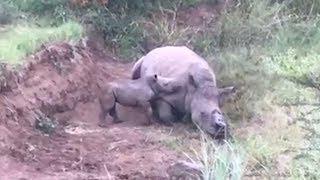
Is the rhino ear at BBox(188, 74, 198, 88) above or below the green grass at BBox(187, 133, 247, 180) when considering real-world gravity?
below

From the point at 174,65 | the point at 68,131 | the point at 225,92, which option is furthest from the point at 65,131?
the point at 225,92

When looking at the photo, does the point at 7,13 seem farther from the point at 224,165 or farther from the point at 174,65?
the point at 224,165

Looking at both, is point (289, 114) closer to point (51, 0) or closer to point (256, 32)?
point (256, 32)

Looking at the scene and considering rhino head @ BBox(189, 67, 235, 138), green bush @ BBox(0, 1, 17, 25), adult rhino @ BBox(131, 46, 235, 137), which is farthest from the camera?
green bush @ BBox(0, 1, 17, 25)

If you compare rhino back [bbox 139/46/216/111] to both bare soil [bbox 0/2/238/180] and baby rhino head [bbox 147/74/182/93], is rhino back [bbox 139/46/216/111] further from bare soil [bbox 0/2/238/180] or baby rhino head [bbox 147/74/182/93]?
bare soil [bbox 0/2/238/180]

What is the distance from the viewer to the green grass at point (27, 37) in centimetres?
971

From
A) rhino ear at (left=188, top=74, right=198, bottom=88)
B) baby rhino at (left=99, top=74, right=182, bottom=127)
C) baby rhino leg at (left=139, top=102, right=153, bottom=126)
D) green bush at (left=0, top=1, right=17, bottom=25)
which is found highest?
green bush at (left=0, top=1, right=17, bottom=25)

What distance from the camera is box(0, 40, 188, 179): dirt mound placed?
27.1 feet

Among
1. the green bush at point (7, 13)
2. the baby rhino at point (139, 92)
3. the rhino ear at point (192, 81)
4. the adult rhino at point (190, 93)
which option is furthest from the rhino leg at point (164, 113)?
the green bush at point (7, 13)

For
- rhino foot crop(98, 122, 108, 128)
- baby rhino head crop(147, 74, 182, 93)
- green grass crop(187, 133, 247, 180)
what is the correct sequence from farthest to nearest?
baby rhino head crop(147, 74, 182, 93) → rhino foot crop(98, 122, 108, 128) → green grass crop(187, 133, 247, 180)

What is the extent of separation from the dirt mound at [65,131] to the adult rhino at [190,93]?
1.29ft

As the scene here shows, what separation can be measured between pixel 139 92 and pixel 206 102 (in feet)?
2.47

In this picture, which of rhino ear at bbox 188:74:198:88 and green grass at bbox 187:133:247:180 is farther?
rhino ear at bbox 188:74:198:88

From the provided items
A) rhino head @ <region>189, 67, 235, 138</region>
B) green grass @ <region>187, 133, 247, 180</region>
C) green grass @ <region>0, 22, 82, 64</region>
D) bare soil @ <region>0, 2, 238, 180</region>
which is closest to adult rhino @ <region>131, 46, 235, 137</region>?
rhino head @ <region>189, 67, 235, 138</region>
